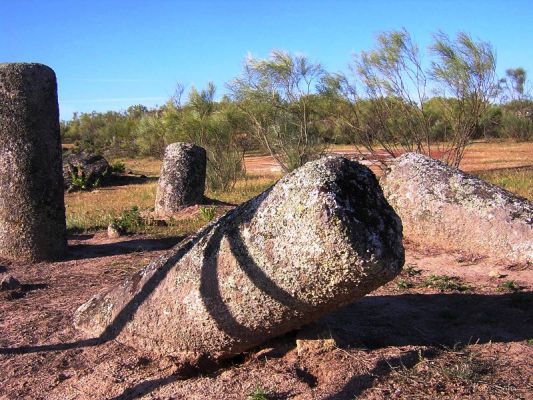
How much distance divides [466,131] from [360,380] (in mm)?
12075

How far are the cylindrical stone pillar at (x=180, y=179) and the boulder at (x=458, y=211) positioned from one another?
177 inches

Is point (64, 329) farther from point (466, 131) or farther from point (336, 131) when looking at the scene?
point (336, 131)

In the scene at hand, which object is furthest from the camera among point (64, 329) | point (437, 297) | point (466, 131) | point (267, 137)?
point (267, 137)

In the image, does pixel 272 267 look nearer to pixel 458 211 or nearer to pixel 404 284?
pixel 404 284

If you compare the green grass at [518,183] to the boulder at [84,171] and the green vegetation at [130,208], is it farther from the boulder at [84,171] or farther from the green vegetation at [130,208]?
the boulder at [84,171]

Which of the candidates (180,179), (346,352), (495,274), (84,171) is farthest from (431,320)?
(84,171)

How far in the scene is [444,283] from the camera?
5.57 meters

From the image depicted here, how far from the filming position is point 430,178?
289 inches

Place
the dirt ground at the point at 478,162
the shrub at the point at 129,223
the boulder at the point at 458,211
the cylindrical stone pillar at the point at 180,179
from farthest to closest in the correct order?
the dirt ground at the point at 478,162
the cylindrical stone pillar at the point at 180,179
the shrub at the point at 129,223
the boulder at the point at 458,211

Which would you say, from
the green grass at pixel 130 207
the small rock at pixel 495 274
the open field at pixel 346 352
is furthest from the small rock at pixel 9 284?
the small rock at pixel 495 274

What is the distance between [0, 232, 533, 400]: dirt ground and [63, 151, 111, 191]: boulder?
13.6 metres

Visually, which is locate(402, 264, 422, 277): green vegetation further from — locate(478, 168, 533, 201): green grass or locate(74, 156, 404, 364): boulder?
locate(478, 168, 533, 201): green grass

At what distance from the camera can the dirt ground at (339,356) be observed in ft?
10.8

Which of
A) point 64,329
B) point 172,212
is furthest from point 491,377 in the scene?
point 172,212
